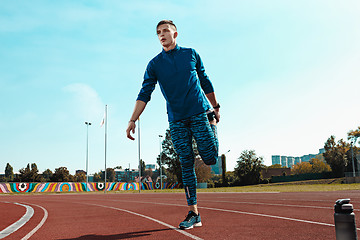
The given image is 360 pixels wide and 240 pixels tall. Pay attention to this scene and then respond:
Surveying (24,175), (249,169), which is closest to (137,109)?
(249,169)

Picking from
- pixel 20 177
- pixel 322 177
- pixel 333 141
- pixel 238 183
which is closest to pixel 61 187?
pixel 20 177

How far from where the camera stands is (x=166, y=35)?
4082 mm

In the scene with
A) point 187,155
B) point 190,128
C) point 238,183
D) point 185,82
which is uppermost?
point 185,82

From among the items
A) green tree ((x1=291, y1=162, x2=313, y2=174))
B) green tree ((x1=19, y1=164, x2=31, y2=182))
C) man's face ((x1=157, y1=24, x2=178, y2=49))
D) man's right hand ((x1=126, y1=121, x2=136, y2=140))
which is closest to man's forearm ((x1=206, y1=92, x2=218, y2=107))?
man's face ((x1=157, y1=24, x2=178, y2=49))

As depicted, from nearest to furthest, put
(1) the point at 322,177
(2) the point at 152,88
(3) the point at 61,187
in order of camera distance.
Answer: (2) the point at 152,88 < (3) the point at 61,187 < (1) the point at 322,177

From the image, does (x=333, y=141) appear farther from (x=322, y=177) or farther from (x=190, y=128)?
(x=190, y=128)

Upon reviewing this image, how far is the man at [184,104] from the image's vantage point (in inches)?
157

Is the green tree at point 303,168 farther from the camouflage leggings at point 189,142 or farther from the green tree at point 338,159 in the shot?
the camouflage leggings at point 189,142

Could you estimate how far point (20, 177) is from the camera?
70.4m

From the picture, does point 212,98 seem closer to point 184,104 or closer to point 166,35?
point 184,104

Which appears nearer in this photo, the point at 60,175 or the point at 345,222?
the point at 345,222

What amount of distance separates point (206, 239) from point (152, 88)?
2.17m

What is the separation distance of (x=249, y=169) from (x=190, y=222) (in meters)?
65.1

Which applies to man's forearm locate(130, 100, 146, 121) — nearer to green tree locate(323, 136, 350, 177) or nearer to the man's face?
the man's face
